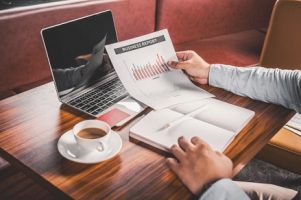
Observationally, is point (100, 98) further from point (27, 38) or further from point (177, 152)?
point (27, 38)

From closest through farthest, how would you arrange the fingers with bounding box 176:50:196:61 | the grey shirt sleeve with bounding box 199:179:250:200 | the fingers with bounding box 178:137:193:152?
the grey shirt sleeve with bounding box 199:179:250:200, the fingers with bounding box 178:137:193:152, the fingers with bounding box 176:50:196:61

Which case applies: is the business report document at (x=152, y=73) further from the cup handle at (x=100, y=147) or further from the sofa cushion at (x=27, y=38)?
the sofa cushion at (x=27, y=38)

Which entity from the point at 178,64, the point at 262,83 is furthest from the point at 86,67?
the point at 262,83

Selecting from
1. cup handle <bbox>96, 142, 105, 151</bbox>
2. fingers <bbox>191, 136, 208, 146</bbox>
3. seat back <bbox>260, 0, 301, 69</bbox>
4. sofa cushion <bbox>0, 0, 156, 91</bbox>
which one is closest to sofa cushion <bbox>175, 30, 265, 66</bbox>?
seat back <bbox>260, 0, 301, 69</bbox>

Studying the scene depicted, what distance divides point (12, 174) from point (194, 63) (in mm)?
892

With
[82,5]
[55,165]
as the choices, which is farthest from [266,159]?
[82,5]

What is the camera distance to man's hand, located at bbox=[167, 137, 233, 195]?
2.68ft

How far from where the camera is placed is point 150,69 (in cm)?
121

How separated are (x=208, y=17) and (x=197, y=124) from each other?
5.16 feet

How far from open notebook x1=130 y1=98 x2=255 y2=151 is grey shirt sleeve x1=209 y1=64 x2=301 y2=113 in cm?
12

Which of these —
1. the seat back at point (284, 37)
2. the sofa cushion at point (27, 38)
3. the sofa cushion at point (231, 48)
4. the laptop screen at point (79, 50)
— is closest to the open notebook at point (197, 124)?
the laptop screen at point (79, 50)

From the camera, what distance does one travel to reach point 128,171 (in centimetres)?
84

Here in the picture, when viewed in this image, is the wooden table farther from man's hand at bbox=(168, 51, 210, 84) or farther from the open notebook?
man's hand at bbox=(168, 51, 210, 84)

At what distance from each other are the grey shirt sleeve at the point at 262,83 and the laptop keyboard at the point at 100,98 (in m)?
0.33
